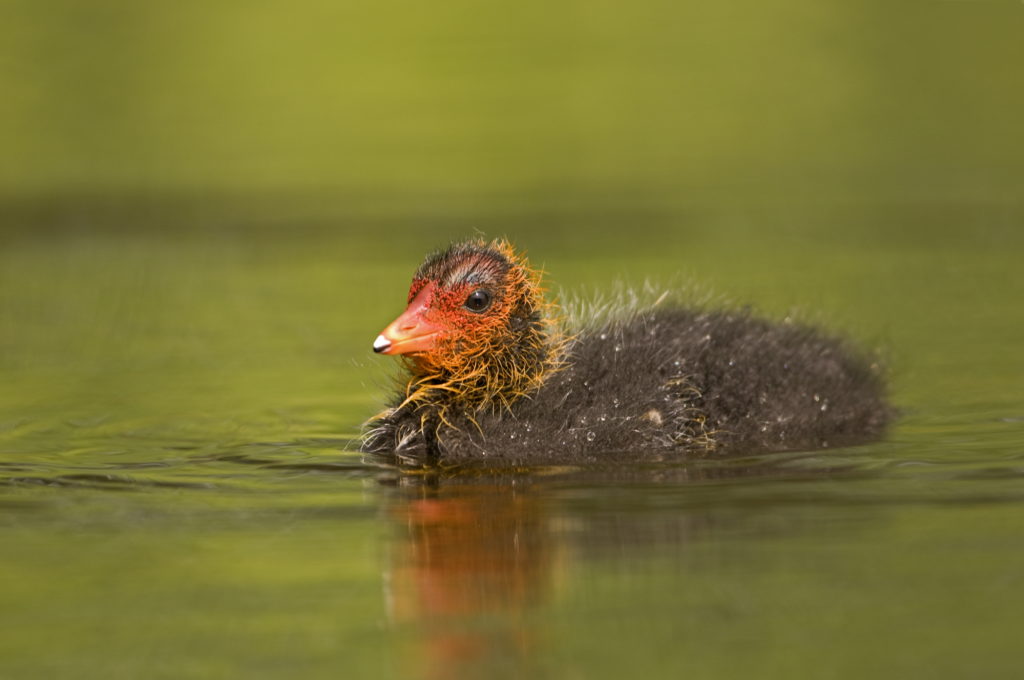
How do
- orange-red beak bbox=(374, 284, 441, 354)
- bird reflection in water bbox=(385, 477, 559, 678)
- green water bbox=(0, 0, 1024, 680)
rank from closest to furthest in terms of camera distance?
bird reflection in water bbox=(385, 477, 559, 678) < green water bbox=(0, 0, 1024, 680) < orange-red beak bbox=(374, 284, 441, 354)

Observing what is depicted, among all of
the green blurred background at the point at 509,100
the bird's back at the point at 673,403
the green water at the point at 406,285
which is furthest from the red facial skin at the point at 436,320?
the green blurred background at the point at 509,100

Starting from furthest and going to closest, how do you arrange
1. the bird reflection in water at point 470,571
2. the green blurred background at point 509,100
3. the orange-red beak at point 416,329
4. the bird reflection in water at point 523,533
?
the green blurred background at point 509,100, the orange-red beak at point 416,329, the bird reflection in water at point 523,533, the bird reflection in water at point 470,571

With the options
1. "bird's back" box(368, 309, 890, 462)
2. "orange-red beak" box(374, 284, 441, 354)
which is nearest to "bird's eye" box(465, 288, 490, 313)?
"orange-red beak" box(374, 284, 441, 354)

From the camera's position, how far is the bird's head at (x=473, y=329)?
8.24 m

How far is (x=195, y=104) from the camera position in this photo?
20094 millimetres

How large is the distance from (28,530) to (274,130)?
473 inches

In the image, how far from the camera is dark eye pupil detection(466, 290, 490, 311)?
27.1ft

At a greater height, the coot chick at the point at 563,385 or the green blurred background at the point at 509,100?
the green blurred background at the point at 509,100

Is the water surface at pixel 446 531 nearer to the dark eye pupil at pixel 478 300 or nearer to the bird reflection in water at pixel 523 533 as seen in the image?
the bird reflection in water at pixel 523 533

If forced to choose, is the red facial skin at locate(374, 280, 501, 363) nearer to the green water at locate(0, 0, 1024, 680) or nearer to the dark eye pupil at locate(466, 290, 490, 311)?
the dark eye pupil at locate(466, 290, 490, 311)

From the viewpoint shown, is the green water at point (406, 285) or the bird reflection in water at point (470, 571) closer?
the bird reflection in water at point (470, 571)

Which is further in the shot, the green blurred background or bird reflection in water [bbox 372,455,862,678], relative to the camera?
the green blurred background

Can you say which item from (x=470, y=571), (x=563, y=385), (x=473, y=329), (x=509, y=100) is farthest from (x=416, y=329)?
(x=509, y=100)

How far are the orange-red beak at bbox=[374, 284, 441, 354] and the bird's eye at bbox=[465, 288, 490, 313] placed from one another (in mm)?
179
